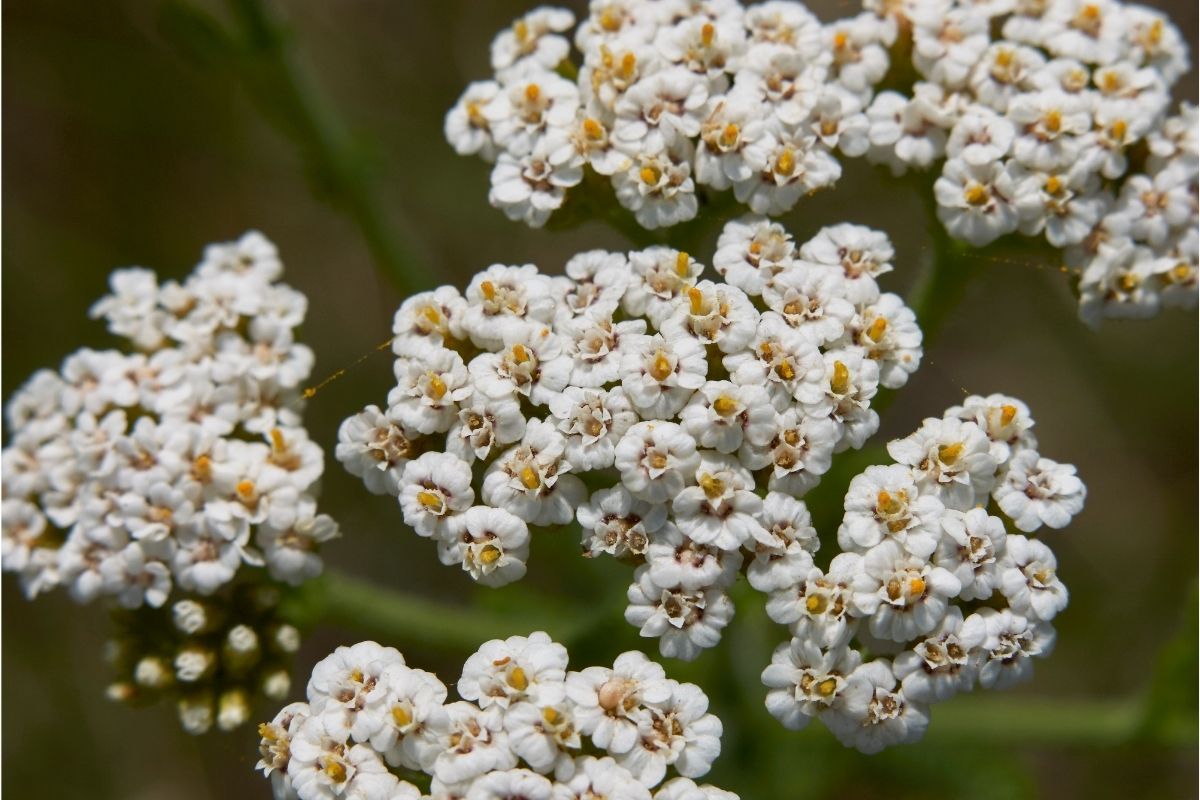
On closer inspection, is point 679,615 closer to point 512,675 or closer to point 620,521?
point 620,521

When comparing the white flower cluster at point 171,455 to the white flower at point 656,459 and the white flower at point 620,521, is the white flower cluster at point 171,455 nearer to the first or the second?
the white flower at point 620,521

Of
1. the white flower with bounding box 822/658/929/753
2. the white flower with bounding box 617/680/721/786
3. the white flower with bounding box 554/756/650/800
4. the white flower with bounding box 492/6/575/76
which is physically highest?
the white flower with bounding box 492/6/575/76

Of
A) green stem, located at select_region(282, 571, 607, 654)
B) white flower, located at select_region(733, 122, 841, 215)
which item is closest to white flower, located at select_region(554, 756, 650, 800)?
green stem, located at select_region(282, 571, 607, 654)

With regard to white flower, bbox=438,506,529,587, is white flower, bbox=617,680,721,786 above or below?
below

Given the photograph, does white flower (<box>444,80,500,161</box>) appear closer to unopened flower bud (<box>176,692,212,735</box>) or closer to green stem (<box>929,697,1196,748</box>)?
unopened flower bud (<box>176,692,212,735</box>)

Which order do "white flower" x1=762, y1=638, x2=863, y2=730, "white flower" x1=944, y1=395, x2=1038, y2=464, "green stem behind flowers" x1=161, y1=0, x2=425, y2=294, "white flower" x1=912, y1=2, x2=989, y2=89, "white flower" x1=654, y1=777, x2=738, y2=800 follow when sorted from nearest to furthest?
"white flower" x1=654, y1=777, x2=738, y2=800 → "white flower" x1=762, y1=638, x2=863, y2=730 → "white flower" x1=944, y1=395, x2=1038, y2=464 → "white flower" x1=912, y1=2, x2=989, y2=89 → "green stem behind flowers" x1=161, y1=0, x2=425, y2=294

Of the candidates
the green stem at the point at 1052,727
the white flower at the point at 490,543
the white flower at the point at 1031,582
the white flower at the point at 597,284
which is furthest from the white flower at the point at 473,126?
the green stem at the point at 1052,727

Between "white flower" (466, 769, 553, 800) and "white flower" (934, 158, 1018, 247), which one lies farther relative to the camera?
"white flower" (934, 158, 1018, 247)
